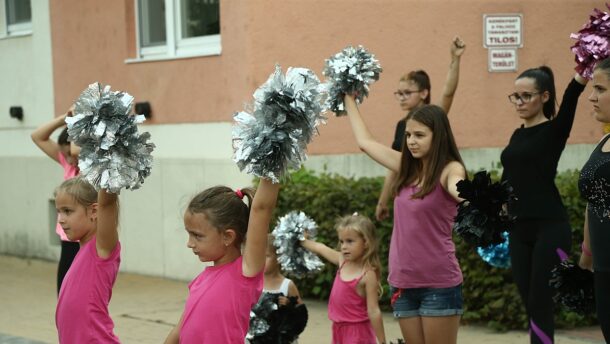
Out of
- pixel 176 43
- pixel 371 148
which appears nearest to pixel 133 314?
pixel 176 43

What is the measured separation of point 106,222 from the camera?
481 centimetres

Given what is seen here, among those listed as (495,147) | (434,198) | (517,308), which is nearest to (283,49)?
(495,147)

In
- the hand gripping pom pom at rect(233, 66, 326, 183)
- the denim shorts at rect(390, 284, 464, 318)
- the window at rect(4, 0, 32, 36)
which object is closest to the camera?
the hand gripping pom pom at rect(233, 66, 326, 183)

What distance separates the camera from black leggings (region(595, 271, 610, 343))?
Answer: 4.80 meters

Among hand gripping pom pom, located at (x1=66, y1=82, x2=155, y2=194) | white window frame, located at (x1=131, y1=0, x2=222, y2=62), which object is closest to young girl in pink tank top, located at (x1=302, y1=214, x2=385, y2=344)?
hand gripping pom pom, located at (x1=66, y1=82, x2=155, y2=194)

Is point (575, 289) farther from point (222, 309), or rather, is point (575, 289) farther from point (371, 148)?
point (222, 309)

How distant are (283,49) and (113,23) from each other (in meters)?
2.68

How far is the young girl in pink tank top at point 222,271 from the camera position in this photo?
4504mm

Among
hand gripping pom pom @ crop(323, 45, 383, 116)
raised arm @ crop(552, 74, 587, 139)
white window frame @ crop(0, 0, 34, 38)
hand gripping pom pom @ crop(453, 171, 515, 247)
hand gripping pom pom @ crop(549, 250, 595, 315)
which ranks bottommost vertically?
hand gripping pom pom @ crop(549, 250, 595, 315)

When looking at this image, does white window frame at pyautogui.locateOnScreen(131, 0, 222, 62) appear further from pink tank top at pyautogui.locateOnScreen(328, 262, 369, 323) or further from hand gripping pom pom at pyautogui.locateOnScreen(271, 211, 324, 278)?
pink tank top at pyautogui.locateOnScreen(328, 262, 369, 323)

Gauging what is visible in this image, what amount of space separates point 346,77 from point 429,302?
1362 millimetres

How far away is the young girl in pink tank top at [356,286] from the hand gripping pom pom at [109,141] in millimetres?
2625

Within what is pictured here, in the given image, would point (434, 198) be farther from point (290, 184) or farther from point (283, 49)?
point (283, 49)

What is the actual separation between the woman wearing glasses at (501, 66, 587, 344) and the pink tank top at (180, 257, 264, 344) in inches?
97.5
